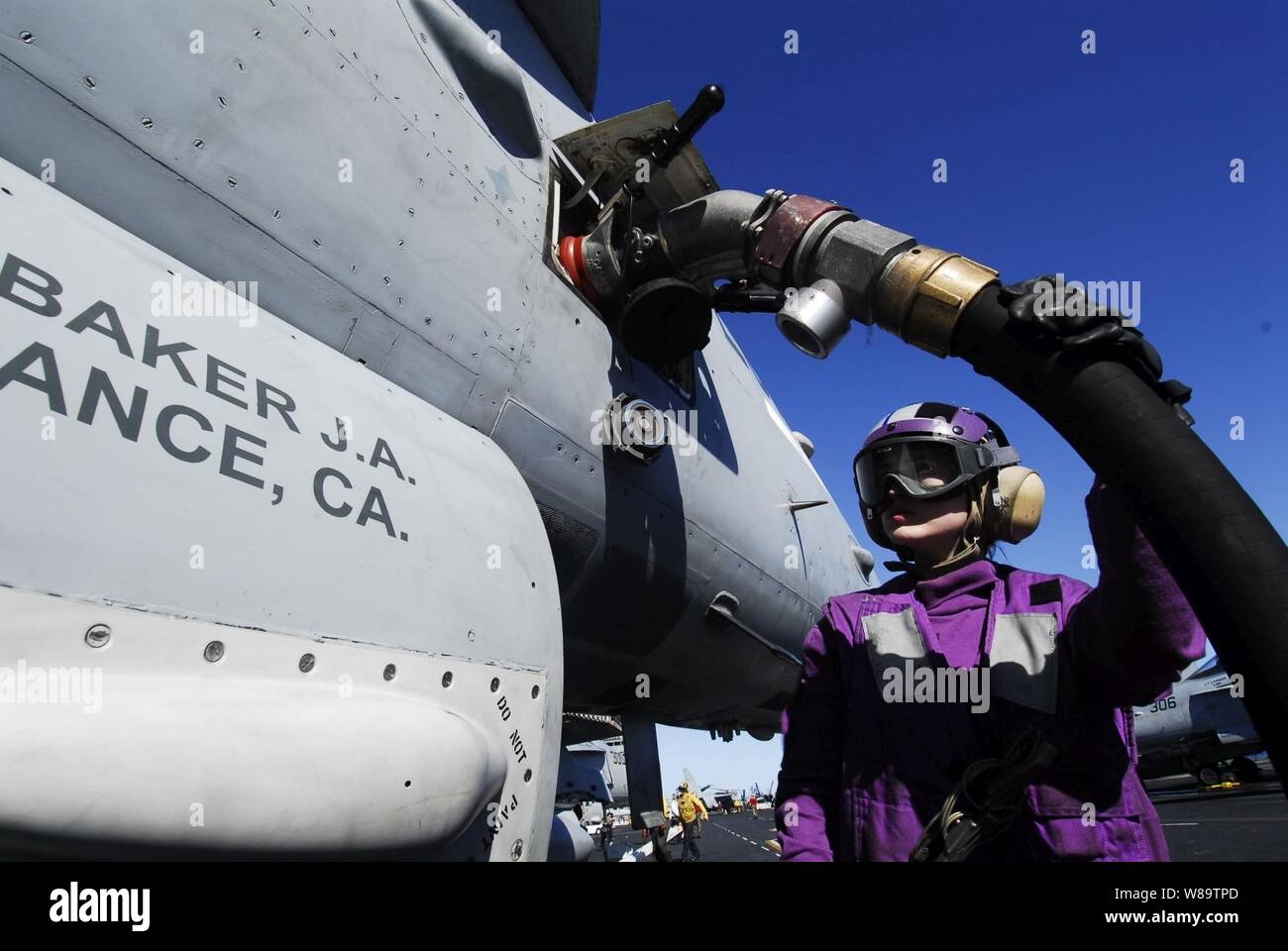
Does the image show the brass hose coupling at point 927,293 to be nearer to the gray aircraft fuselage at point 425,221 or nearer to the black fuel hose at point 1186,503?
the black fuel hose at point 1186,503

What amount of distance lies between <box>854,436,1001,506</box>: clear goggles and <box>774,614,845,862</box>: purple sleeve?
20.7 inches

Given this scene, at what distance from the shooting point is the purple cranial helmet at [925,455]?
2508mm

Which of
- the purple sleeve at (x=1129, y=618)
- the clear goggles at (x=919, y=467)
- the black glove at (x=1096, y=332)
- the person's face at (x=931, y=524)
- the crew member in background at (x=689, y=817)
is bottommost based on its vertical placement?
the crew member in background at (x=689, y=817)

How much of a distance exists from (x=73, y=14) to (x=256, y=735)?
5.87 feet

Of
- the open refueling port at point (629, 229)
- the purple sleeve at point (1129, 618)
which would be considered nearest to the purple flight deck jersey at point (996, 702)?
the purple sleeve at point (1129, 618)

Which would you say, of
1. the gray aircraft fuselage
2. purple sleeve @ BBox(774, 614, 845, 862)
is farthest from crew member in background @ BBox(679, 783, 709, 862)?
purple sleeve @ BBox(774, 614, 845, 862)

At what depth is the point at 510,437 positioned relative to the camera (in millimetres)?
2994

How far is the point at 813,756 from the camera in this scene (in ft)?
7.84

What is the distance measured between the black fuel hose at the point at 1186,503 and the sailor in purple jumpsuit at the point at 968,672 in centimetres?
6

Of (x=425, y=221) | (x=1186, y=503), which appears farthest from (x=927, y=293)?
(x=425, y=221)

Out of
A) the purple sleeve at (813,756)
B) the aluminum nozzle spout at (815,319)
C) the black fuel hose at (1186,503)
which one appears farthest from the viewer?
the aluminum nozzle spout at (815,319)

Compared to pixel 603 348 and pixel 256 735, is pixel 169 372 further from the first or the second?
pixel 603 348

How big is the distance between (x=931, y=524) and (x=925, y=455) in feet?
0.85
